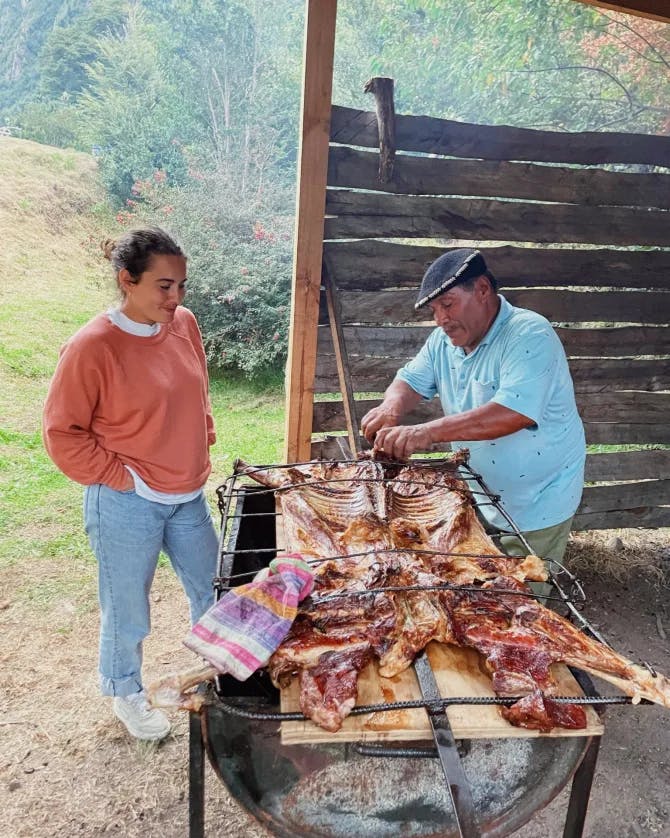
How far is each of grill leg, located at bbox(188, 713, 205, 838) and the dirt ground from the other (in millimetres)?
1271

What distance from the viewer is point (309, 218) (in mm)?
3850

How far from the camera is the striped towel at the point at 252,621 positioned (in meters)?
1.65

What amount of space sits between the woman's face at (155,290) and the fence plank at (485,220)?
1775 millimetres

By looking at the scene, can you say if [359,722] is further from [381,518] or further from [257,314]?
[257,314]

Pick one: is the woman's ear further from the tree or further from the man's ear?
the tree

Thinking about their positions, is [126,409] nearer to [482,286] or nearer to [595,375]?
[482,286]

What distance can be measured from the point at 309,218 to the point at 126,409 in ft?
6.23

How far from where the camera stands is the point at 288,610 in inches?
72.1

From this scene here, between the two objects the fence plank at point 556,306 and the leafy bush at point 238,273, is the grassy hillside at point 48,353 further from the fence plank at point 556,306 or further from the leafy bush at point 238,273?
the fence plank at point 556,306

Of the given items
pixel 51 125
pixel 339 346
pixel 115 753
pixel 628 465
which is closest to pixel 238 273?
pixel 339 346

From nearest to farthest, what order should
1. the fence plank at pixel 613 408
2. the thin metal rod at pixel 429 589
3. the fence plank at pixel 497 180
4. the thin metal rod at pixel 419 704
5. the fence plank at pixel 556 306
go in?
the thin metal rod at pixel 419 704 → the thin metal rod at pixel 429 589 → the fence plank at pixel 497 180 → the fence plank at pixel 556 306 → the fence plank at pixel 613 408

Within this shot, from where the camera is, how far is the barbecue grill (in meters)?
1.71

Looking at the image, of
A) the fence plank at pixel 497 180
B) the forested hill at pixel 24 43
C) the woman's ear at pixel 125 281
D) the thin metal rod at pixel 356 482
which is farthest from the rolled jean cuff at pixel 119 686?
the forested hill at pixel 24 43

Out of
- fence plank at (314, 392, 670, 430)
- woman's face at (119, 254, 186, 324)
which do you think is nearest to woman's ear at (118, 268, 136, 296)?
woman's face at (119, 254, 186, 324)
